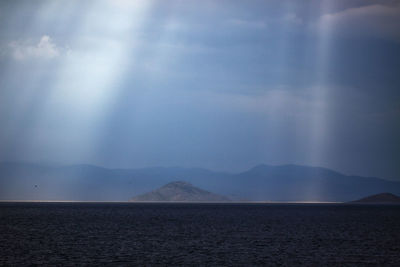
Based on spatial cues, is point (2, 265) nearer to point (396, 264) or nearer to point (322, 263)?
point (322, 263)

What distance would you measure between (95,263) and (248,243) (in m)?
31.8

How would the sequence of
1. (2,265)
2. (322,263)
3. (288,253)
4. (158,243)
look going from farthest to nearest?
(158,243), (288,253), (322,263), (2,265)

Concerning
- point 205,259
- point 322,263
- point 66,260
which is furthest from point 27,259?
point 322,263

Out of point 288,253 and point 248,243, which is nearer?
point 288,253

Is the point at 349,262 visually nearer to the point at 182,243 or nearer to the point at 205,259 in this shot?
the point at 205,259

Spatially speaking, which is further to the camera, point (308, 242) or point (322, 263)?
point (308, 242)

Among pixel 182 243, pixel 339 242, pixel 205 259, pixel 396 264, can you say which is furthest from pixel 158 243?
pixel 396 264

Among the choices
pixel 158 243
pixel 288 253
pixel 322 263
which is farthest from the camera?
pixel 158 243

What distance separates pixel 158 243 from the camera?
83000 millimetres

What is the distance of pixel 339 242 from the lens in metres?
87.5

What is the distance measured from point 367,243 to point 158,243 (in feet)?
109

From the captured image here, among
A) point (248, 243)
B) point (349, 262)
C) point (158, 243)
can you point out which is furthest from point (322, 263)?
point (158, 243)

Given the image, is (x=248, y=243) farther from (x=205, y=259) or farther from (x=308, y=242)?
(x=205, y=259)

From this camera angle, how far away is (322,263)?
60188 millimetres
